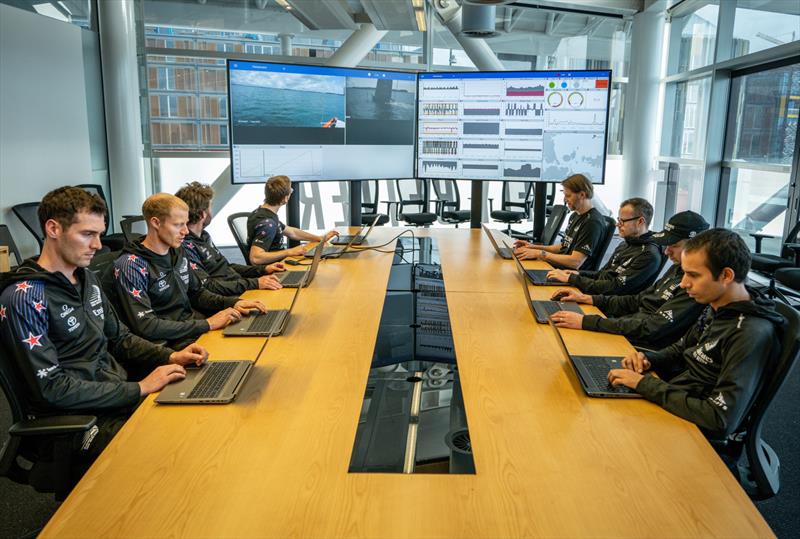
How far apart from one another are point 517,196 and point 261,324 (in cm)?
628

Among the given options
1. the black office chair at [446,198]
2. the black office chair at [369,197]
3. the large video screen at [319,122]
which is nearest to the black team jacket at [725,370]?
the large video screen at [319,122]

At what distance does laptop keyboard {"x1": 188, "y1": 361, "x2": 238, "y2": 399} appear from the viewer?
1.72 meters

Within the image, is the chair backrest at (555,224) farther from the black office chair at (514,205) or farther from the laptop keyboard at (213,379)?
the laptop keyboard at (213,379)

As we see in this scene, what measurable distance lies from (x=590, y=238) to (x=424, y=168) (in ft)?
5.19

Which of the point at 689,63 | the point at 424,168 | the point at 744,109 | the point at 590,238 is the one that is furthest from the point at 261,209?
the point at 689,63

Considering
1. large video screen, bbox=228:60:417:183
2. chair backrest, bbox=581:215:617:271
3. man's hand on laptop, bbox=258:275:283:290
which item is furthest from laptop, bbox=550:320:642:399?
large video screen, bbox=228:60:417:183

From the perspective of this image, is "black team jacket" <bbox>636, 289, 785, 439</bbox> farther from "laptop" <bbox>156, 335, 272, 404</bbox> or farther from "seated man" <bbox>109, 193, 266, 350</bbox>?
"seated man" <bbox>109, 193, 266, 350</bbox>

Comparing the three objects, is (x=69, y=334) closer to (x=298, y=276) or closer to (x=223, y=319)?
(x=223, y=319)

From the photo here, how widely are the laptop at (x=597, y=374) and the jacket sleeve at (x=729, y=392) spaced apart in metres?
0.08

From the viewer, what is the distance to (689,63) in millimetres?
7332

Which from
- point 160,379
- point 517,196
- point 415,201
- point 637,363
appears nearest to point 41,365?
point 160,379

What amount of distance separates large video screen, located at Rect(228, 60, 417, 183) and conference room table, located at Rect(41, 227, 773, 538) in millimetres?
2447

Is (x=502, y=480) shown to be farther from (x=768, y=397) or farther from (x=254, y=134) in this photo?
(x=254, y=134)

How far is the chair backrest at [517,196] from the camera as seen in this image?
7895 millimetres
